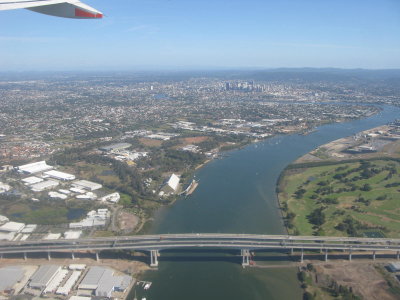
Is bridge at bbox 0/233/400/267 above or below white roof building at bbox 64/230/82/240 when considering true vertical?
above

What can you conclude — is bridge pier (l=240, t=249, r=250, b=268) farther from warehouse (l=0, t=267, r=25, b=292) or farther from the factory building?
the factory building

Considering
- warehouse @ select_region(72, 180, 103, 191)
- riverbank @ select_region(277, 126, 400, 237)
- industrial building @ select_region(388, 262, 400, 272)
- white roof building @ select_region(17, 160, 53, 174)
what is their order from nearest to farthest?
1. industrial building @ select_region(388, 262, 400, 272)
2. riverbank @ select_region(277, 126, 400, 237)
3. warehouse @ select_region(72, 180, 103, 191)
4. white roof building @ select_region(17, 160, 53, 174)

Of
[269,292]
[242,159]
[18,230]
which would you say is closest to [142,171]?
[242,159]

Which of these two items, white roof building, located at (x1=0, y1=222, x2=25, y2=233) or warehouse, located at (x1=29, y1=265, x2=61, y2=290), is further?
white roof building, located at (x1=0, y1=222, x2=25, y2=233)

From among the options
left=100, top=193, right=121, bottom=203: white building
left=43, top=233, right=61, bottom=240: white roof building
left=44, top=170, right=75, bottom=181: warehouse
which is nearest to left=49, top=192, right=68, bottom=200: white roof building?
left=100, top=193, right=121, bottom=203: white building

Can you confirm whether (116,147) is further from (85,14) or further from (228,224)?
(85,14)

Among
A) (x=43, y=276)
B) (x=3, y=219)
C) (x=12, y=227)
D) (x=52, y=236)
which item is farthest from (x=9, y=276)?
(x=3, y=219)

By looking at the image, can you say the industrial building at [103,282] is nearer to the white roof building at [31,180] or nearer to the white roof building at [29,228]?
the white roof building at [29,228]
